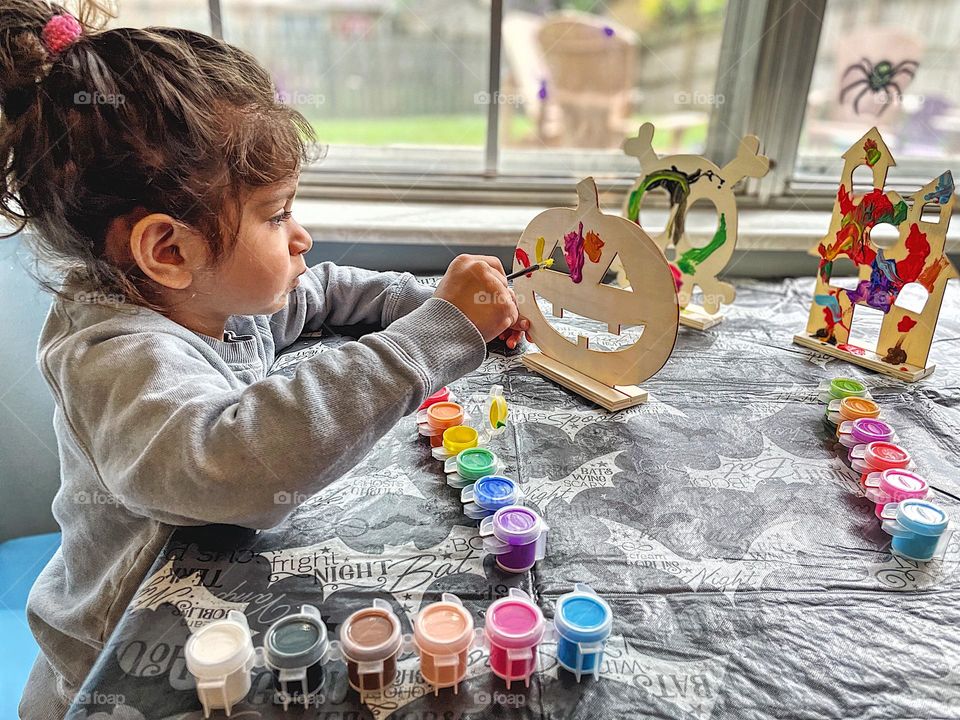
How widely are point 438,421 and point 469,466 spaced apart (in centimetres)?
9

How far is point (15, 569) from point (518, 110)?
4.22 feet

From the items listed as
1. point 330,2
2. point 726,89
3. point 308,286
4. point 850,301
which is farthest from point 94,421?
point 726,89

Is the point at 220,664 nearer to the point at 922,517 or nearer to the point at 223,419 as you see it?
the point at 223,419

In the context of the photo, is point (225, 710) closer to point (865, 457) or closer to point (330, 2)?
point (865, 457)

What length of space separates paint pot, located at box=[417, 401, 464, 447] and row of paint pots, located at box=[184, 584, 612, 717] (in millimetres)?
262

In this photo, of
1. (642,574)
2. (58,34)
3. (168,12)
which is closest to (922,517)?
(642,574)

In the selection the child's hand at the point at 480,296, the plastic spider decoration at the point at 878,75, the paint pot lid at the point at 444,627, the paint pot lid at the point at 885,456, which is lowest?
the paint pot lid at the point at 885,456

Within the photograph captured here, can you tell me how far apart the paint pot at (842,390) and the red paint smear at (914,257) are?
0.56ft

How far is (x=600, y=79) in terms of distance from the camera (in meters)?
1.56

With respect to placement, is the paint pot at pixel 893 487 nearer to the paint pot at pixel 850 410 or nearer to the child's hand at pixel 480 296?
the paint pot at pixel 850 410

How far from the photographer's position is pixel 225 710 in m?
0.43

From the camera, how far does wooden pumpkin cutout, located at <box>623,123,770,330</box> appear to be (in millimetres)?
1064

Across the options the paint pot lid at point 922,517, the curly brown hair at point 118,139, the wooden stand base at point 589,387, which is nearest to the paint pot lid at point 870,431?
the paint pot lid at point 922,517

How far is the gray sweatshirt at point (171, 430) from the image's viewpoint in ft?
1.68
